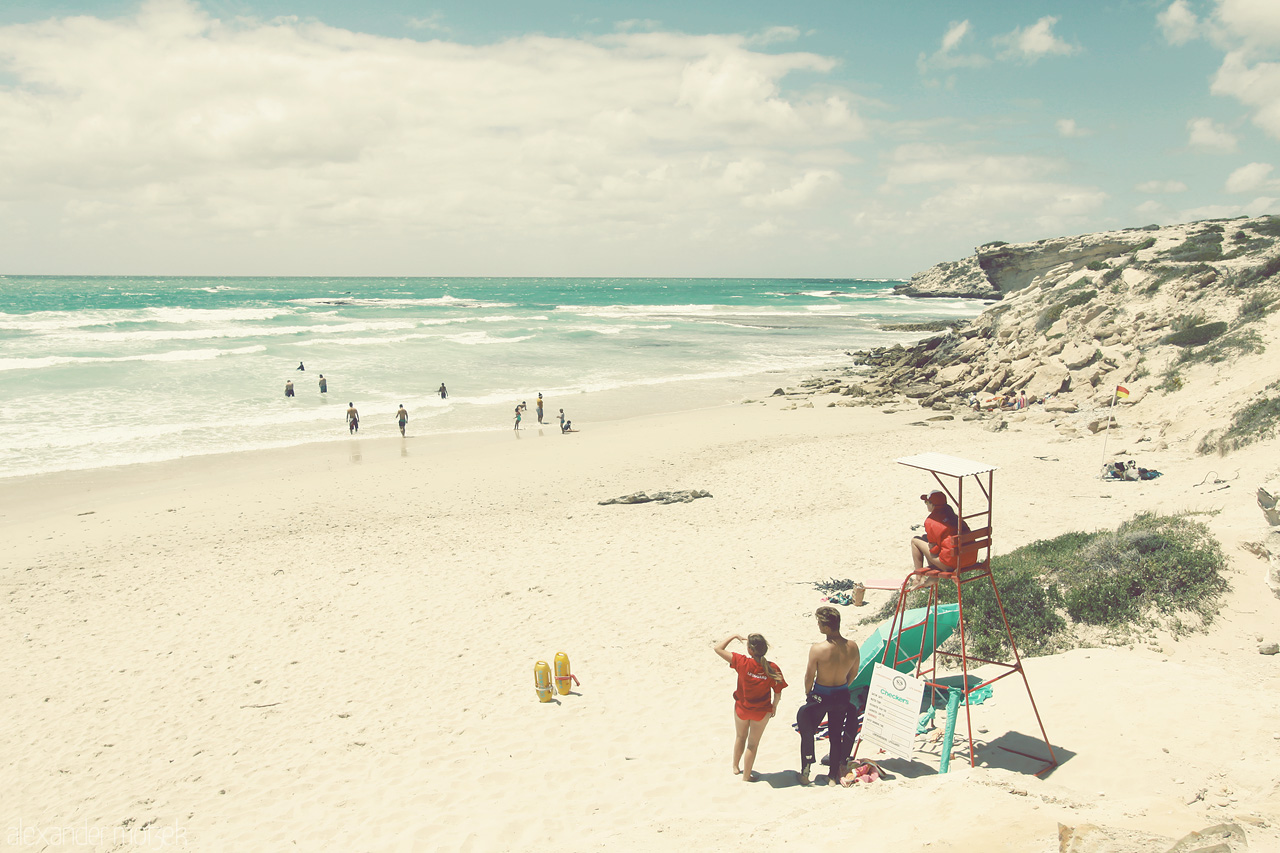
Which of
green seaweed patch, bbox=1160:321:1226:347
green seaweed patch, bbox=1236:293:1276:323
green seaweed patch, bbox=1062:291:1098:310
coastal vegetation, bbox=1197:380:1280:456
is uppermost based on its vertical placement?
green seaweed patch, bbox=1062:291:1098:310

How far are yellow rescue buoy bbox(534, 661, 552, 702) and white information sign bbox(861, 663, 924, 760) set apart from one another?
349 centimetres

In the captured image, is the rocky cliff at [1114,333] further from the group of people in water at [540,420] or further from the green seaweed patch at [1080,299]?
the group of people in water at [540,420]

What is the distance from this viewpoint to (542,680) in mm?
7562

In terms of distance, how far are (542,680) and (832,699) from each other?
11.1 ft

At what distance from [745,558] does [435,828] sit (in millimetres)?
6912

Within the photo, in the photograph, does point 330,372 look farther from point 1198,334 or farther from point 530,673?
point 1198,334

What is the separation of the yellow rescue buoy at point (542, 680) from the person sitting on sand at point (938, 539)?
4.11 meters

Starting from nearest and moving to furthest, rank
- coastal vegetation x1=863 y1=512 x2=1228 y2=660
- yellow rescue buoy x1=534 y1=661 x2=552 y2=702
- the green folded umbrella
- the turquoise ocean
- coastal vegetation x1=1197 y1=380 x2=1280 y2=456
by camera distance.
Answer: the green folded umbrella → coastal vegetation x1=863 y1=512 x2=1228 y2=660 → yellow rescue buoy x1=534 y1=661 x2=552 y2=702 → coastal vegetation x1=1197 y1=380 x2=1280 y2=456 → the turquoise ocean

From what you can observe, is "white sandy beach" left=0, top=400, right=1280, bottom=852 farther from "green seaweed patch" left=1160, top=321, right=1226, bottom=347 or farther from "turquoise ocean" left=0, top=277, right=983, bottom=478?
"turquoise ocean" left=0, top=277, right=983, bottom=478

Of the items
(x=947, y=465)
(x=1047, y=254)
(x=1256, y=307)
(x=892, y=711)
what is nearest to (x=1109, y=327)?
(x=1256, y=307)

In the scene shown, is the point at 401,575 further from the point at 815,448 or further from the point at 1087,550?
the point at 815,448

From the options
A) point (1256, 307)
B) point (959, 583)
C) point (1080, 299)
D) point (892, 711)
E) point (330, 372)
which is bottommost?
point (892, 711)

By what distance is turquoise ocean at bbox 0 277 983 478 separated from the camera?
928 inches

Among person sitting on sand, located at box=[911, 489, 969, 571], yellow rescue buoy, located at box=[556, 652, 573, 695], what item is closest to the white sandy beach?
yellow rescue buoy, located at box=[556, 652, 573, 695]
